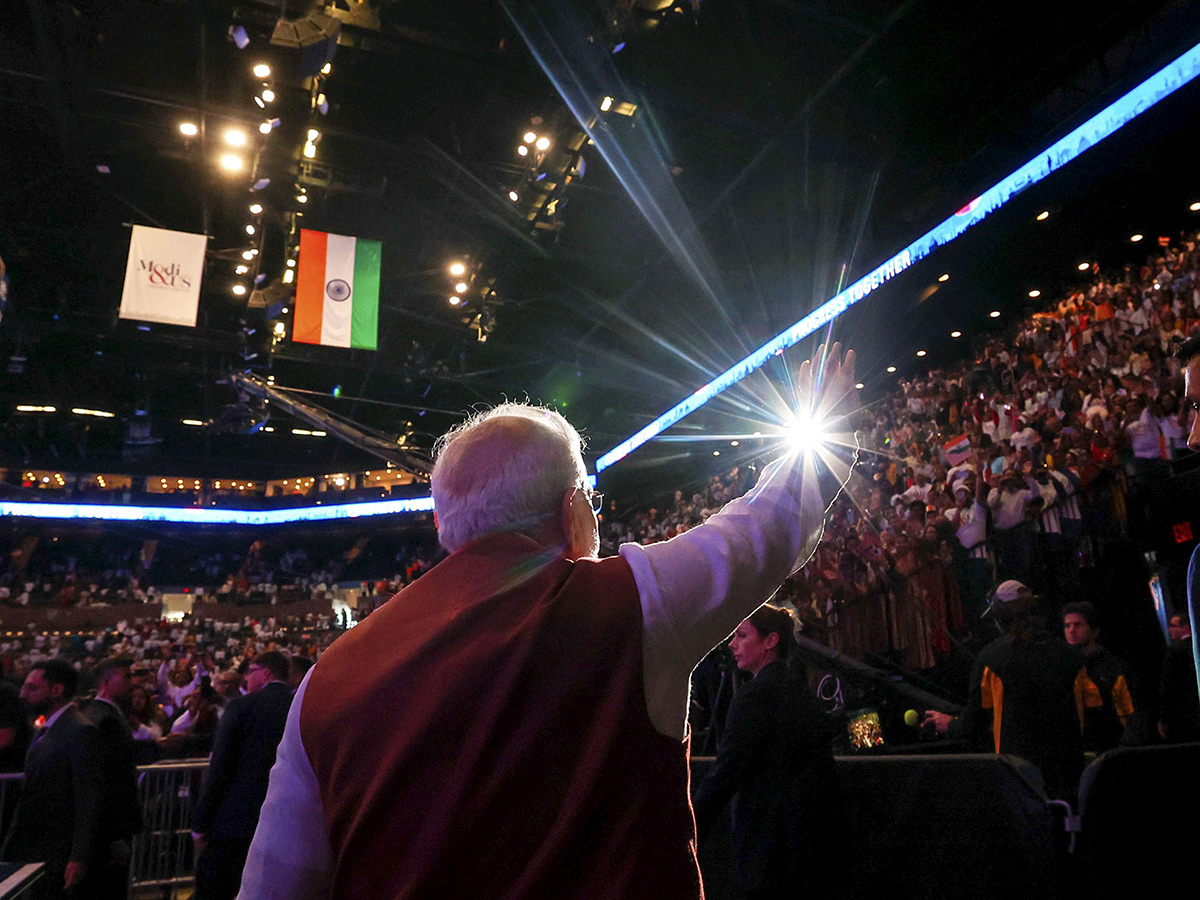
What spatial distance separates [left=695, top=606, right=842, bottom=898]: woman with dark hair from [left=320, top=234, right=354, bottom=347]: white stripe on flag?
7891 millimetres

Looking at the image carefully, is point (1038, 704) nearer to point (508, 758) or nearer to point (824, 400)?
point (824, 400)

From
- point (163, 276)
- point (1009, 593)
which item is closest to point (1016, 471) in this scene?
point (1009, 593)

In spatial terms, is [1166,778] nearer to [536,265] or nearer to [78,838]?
[78,838]

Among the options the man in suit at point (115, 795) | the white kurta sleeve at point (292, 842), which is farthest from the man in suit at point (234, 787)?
the white kurta sleeve at point (292, 842)

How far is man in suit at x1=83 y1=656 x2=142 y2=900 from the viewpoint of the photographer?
12.4 ft

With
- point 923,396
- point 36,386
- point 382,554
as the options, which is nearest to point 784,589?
point 923,396

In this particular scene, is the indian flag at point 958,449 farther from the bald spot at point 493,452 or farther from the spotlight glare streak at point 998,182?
the bald spot at point 493,452

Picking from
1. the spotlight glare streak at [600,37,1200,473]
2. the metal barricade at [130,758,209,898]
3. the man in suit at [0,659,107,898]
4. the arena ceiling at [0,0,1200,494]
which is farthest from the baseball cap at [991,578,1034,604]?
the metal barricade at [130,758,209,898]

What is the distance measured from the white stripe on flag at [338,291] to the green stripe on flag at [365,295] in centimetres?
6

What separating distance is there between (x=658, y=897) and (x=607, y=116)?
8.25 metres

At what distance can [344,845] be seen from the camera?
36.3 inches

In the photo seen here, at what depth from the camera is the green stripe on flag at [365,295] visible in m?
9.65

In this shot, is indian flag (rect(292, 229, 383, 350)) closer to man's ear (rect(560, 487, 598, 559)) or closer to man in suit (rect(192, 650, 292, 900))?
man in suit (rect(192, 650, 292, 900))

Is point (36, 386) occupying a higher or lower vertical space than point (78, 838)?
higher
